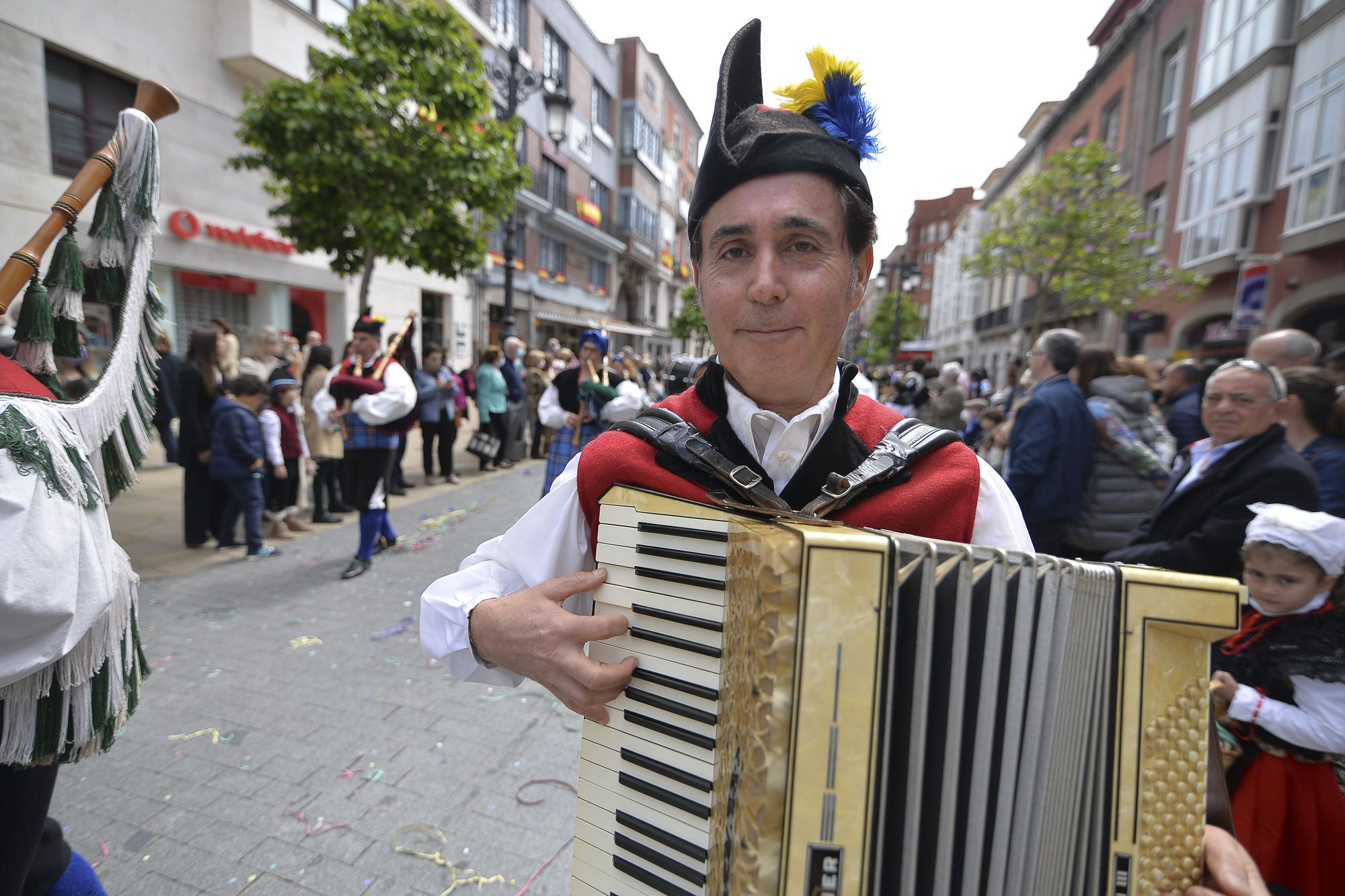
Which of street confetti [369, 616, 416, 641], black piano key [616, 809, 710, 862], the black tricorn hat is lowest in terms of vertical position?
street confetti [369, 616, 416, 641]

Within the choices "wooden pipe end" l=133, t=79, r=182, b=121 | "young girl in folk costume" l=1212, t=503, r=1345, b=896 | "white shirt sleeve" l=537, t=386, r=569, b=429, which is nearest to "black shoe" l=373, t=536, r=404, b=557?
"white shirt sleeve" l=537, t=386, r=569, b=429

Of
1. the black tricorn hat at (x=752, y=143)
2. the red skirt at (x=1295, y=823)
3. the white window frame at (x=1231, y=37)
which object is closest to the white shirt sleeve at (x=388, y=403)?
the black tricorn hat at (x=752, y=143)

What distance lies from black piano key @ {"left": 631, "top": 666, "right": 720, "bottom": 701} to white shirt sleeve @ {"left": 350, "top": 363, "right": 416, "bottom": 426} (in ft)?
14.2

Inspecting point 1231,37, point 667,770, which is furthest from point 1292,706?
point 1231,37

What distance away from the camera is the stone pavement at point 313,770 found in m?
2.17

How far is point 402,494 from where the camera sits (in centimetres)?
781

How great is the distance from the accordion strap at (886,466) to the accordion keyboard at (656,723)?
0.86ft

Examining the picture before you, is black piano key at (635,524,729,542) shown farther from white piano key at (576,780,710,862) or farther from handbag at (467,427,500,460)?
handbag at (467,427,500,460)

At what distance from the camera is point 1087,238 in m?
13.2

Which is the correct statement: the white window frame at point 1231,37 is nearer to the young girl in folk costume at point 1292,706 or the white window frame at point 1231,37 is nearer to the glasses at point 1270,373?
the glasses at point 1270,373

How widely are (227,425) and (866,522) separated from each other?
5.48 meters

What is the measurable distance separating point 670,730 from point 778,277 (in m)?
0.86

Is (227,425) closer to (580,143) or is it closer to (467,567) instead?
(467,567)

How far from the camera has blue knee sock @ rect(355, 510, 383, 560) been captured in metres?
5.04
